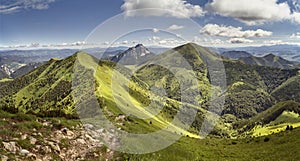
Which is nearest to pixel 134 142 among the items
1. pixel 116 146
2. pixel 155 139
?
pixel 116 146

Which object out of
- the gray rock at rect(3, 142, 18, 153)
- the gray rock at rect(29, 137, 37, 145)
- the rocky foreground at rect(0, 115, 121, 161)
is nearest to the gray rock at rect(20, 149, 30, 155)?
the rocky foreground at rect(0, 115, 121, 161)

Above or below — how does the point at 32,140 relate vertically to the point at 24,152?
below

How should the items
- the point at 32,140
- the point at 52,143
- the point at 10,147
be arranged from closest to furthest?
the point at 10,147 → the point at 32,140 → the point at 52,143

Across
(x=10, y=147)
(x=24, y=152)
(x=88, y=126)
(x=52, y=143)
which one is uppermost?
(x=10, y=147)

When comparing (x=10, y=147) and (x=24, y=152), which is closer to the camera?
(x=10, y=147)

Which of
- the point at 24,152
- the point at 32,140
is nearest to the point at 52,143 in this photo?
the point at 32,140

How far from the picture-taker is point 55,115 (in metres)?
58.8

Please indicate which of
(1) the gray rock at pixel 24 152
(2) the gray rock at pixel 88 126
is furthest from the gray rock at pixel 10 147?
(2) the gray rock at pixel 88 126

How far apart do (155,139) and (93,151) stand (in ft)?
65.9

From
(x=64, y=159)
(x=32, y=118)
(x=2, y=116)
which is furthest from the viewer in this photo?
(x=32, y=118)

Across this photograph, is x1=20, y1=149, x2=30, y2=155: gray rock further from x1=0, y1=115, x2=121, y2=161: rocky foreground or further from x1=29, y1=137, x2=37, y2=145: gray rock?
x1=29, y1=137, x2=37, y2=145: gray rock

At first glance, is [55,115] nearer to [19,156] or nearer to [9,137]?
[9,137]

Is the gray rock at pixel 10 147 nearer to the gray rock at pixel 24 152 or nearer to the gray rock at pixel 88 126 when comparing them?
the gray rock at pixel 24 152

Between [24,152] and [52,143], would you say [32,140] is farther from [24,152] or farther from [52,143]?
[24,152]
